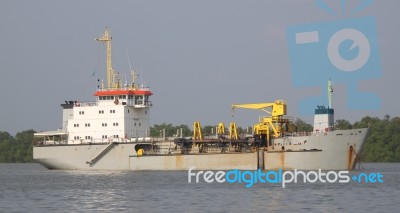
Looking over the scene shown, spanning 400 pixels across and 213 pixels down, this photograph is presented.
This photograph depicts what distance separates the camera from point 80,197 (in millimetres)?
46406

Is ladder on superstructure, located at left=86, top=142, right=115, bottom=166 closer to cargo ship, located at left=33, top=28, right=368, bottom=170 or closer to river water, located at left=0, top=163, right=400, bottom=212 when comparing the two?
cargo ship, located at left=33, top=28, right=368, bottom=170

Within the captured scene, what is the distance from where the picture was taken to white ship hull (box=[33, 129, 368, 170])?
217ft

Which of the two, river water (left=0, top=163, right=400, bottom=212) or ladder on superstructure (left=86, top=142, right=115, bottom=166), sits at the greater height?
ladder on superstructure (left=86, top=142, right=115, bottom=166)

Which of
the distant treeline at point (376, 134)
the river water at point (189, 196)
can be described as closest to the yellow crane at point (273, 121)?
the river water at point (189, 196)

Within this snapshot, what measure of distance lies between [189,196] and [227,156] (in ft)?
77.8

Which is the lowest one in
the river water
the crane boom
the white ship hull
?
the river water

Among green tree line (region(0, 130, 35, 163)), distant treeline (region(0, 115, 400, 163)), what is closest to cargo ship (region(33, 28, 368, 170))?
distant treeline (region(0, 115, 400, 163))

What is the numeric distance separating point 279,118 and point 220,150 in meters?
5.47

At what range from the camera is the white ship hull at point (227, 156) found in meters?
66.1

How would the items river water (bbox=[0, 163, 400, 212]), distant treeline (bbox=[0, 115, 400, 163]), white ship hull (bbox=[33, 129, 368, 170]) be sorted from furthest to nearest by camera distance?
distant treeline (bbox=[0, 115, 400, 163]), white ship hull (bbox=[33, 129, 368, 170]), river water (bbox=[0, 163, 400, 212])

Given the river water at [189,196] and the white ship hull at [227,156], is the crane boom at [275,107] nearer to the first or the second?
the white ship hull at [227,156]

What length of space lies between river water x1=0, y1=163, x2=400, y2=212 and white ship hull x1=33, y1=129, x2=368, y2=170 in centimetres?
606

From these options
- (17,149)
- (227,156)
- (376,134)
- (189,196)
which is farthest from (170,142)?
(17,149)

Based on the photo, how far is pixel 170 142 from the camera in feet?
240
